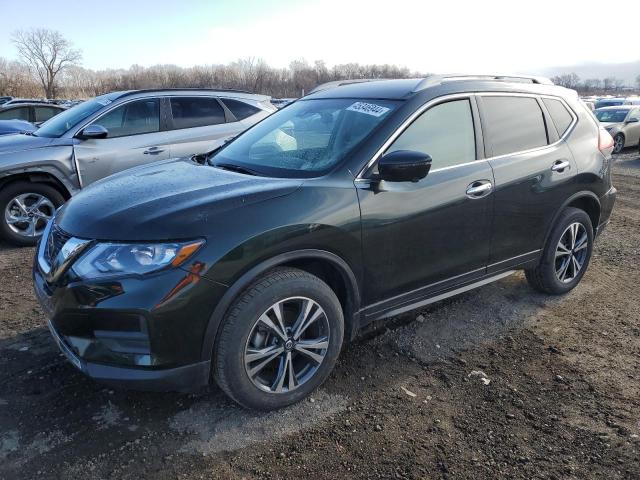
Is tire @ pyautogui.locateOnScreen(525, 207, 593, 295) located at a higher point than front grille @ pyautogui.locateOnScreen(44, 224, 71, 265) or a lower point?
lower

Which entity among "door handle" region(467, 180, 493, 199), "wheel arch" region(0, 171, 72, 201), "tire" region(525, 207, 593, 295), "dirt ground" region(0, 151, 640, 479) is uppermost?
"door handle" region(467, 180, 493, 199)

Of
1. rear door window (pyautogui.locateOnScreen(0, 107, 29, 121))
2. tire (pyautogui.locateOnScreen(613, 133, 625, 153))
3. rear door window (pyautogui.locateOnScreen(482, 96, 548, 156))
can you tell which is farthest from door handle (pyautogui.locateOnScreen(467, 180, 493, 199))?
tire (pyautogui.locateOnScreen(613, 133, 625, 153))

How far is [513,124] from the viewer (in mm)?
3771

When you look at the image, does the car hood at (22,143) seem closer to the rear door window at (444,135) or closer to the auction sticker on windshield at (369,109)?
the auction sticker on windshield at (369,109)

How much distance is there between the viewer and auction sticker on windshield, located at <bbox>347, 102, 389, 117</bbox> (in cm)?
324

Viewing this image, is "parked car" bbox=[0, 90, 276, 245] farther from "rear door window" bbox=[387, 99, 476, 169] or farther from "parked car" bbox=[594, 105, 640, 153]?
"parked car" bbox=[594, 105, 640, 153]

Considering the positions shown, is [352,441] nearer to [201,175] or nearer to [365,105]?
[201,175]

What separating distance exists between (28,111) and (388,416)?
13.7 metres

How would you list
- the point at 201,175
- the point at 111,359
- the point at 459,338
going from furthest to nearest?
the point at 459,338 → the point at 201,175 → the point at 111,359

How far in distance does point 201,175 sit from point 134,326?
→ 1.12 meters

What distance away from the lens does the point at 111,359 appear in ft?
8.01

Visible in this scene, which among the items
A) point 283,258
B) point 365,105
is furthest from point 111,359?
point 365,105

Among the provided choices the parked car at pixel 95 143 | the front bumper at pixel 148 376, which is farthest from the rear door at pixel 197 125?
the front bumper at pixel 148 376

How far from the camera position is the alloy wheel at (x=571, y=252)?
426 centimetres
